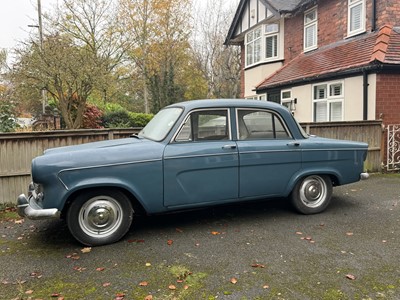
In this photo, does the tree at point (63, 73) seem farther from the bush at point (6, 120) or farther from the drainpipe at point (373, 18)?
the drainpipe at point (373, 18)

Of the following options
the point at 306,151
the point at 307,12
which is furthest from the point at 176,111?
the point at 307,12

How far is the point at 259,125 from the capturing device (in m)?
5.21

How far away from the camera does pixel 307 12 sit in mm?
14703

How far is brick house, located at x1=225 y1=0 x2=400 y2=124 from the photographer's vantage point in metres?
9.56

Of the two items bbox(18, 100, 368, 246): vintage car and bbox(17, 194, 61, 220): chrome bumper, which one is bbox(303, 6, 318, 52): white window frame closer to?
bbox(18, 100, 368, 246): vintage car

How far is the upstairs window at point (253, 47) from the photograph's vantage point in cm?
1706

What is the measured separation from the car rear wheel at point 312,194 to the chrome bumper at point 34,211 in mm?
3537

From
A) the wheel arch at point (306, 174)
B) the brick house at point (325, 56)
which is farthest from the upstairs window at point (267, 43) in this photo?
the wheel arch at point (306, 174)

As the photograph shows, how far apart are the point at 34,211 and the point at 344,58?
411 inches

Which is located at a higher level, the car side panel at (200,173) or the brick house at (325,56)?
the brick house at (325,56)

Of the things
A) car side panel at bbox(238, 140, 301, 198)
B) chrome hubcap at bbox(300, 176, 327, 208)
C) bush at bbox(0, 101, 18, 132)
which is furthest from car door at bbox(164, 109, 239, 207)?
bush at bbox(0, 101, 18, 132)

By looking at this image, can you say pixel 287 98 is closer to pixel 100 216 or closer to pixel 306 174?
pixel 306 174

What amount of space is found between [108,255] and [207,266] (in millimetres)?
1224

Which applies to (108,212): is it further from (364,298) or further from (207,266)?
(364,298)
